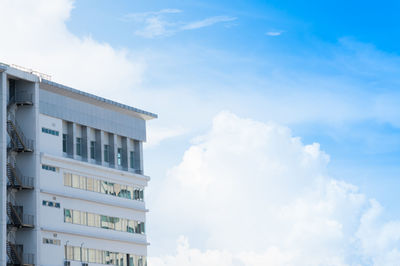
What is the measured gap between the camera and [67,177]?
94.4m

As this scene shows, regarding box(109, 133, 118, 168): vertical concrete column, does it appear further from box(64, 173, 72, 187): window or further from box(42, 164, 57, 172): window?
box(42, 164, 57, 172): window

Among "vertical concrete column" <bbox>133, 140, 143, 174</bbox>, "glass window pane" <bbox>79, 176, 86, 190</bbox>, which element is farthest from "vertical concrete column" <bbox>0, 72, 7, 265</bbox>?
"vertical concrete column" <bbox>133, 140, 143, 174</bbox>

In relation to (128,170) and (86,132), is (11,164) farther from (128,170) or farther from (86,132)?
(128,170)

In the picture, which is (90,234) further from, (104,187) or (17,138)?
(17,138)

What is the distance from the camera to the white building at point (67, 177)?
88.6m

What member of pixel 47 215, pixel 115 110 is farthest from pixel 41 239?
pixel 115 110

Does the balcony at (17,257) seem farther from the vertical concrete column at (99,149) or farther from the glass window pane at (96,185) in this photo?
the vertical concrete column at (99,149)

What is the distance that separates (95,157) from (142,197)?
354 inches

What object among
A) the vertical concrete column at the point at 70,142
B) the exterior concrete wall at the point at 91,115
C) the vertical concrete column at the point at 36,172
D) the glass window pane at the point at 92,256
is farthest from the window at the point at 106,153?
the vertical concrete column at the point at 36,172

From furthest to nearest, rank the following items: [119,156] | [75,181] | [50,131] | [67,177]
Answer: [119,156]
[75,181]
[67,177]
[50,131]

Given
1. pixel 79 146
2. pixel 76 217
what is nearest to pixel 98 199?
pixel 76 217

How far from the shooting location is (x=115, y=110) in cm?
10375

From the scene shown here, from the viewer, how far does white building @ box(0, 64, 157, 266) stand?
88625 millimetres

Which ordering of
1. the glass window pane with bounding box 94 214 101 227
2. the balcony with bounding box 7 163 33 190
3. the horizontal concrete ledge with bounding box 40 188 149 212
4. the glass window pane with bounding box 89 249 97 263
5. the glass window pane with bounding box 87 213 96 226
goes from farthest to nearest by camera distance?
the glass window pane with bounding box 94 214 101 227 < the glass window pane with bounding box 87 213 96 226 < the glass window pane with bounding box 89 249 97 263 < the horizontal concrete ledge with bounding box 40 188 149 212 < the balcony with bounding box 7 163 33 190
